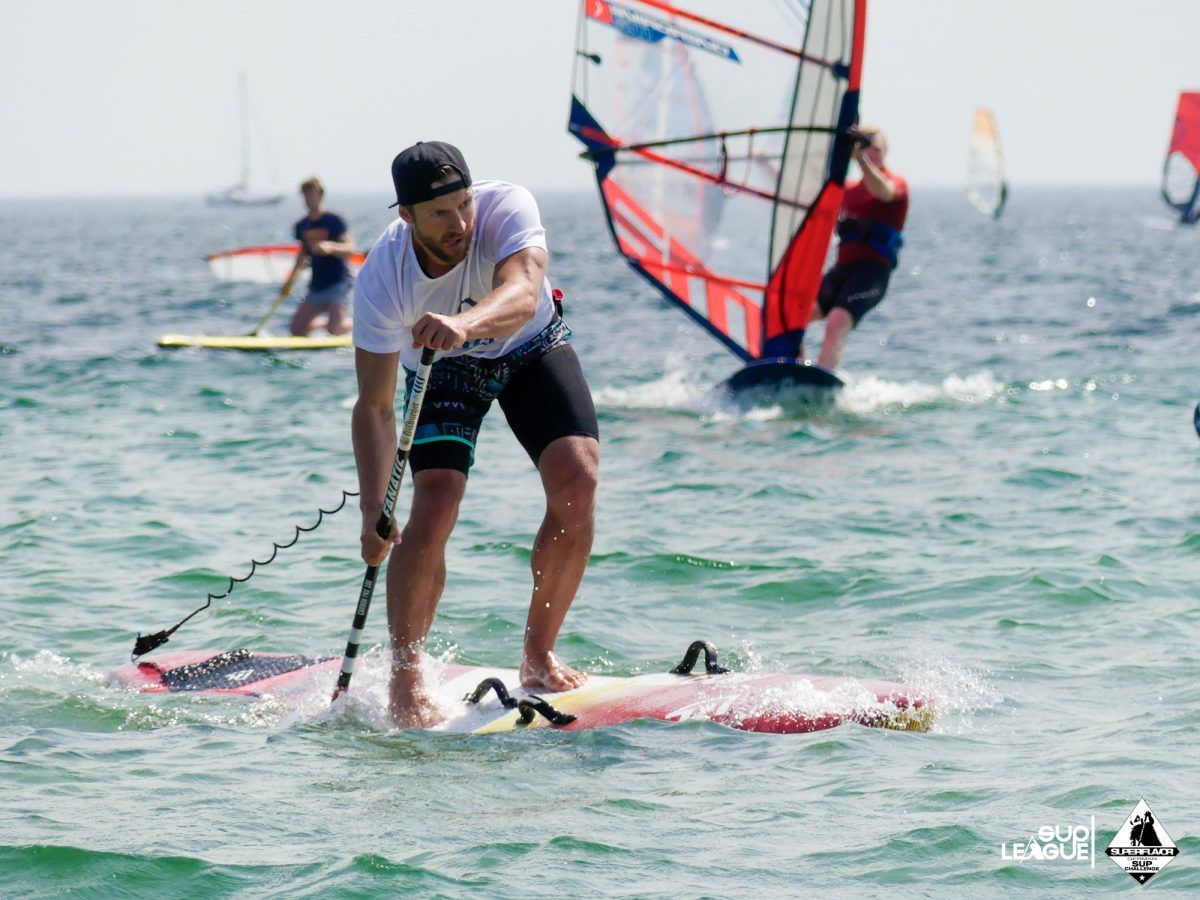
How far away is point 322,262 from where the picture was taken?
15648 mm

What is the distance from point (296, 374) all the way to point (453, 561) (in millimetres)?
7726

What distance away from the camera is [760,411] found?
40.0ft

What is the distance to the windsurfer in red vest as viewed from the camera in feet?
38.2

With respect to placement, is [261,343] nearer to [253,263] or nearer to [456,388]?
[253,263]

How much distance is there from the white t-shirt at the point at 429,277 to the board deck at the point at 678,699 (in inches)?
45.1

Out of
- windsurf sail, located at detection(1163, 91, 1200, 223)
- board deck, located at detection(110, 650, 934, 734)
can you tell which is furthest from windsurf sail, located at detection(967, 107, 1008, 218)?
board deck, located at detection(110, 650, 934, 734)

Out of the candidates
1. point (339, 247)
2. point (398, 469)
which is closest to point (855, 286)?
point (339, 247)

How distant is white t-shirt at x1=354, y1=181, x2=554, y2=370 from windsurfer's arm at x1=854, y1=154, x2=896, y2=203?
7.28 meters

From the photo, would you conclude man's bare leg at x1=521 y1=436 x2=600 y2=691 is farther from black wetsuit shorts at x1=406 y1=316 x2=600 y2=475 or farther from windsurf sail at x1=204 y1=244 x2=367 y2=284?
windsurf sail at x1=204 y1=244 x2=367 y2=284

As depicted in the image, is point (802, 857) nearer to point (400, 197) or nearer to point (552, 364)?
point (552, 364)

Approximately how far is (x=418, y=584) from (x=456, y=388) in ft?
1.94

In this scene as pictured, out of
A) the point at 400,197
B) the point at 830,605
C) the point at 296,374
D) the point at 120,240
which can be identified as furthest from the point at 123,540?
the point at 120,240

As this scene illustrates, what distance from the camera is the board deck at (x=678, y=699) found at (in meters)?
4.77

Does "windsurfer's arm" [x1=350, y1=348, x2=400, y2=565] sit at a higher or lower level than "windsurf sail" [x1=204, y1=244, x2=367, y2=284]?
higher
